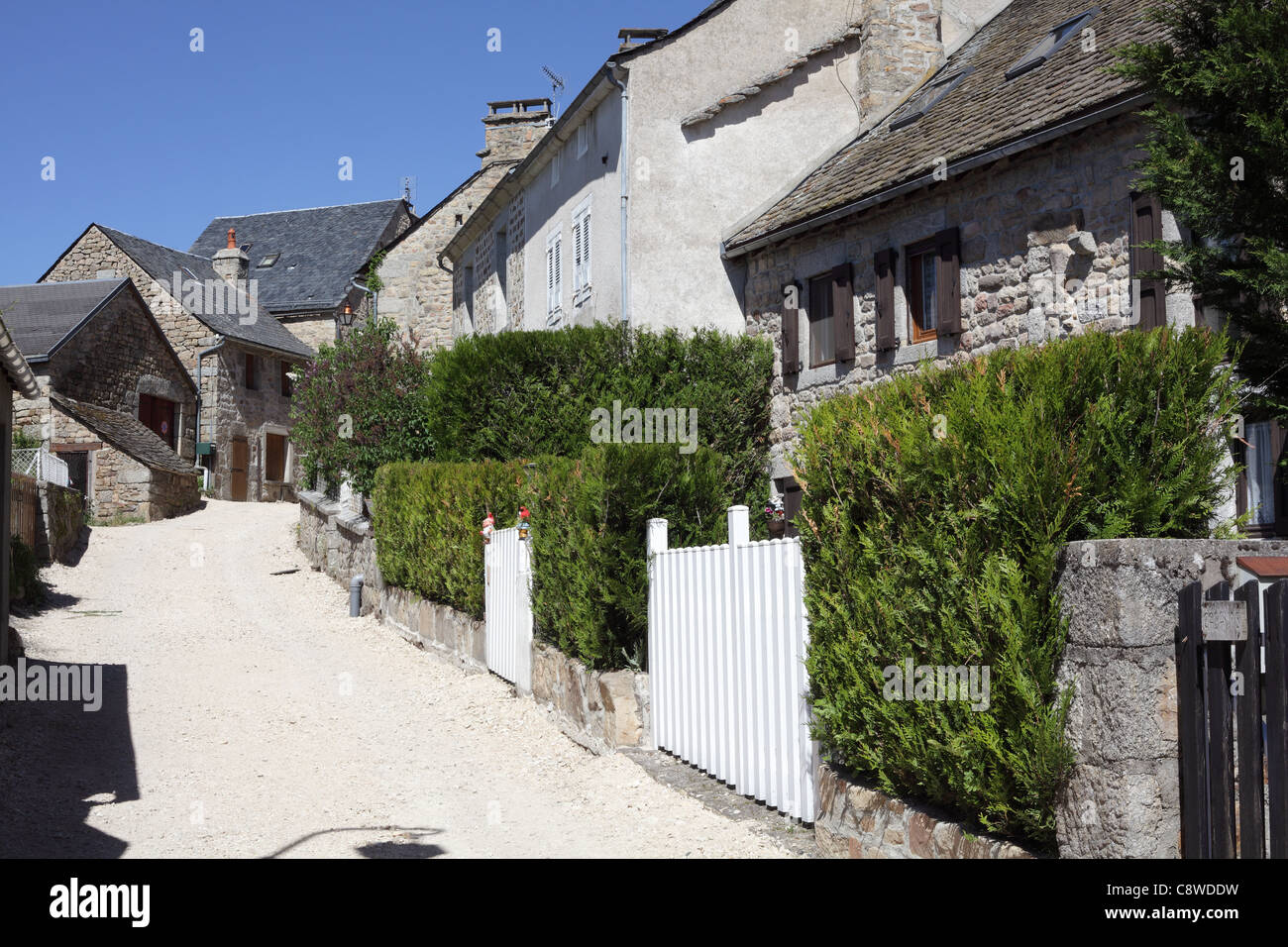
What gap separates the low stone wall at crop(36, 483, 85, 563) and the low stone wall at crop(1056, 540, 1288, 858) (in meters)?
18.8

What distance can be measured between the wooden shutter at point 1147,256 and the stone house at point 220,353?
29525 mm

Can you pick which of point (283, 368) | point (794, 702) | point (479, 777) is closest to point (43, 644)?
point (479, 777)

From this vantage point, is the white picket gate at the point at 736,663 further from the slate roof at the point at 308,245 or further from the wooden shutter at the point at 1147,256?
the slate roof at the point at 308,245

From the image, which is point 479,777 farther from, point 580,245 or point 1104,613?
point 580,245

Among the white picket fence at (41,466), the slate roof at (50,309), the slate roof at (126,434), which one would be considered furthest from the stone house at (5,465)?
the slate roof at (50,309)

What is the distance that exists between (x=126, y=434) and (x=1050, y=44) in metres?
23.5

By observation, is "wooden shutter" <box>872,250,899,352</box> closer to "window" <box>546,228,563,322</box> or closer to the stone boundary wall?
the stone boundary wall

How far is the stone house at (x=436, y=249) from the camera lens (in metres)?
29.4

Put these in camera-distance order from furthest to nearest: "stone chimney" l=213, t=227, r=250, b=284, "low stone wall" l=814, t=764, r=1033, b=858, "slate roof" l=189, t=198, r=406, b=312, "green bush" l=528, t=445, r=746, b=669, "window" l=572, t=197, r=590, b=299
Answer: "slate roof" l=189, t=198, r=406, b=312, "stone chimney" l=213, t=227, r=250, b=284, "window" l=572, t=197, r=590, b=299, "green bush" l=528, t=445, r=746, b=669, "low stone wall" l=814, t=764, r=1033, b=858

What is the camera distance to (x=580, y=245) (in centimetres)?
1752

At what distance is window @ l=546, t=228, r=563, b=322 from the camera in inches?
735

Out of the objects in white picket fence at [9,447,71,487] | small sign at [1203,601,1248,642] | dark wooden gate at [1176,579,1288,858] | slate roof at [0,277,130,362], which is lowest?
dark wooden gate at [1176,579,1288,858]

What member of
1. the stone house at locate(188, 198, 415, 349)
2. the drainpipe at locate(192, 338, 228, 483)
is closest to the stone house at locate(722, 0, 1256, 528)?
the drainpipe at locate(192, 338, 228, 483)
